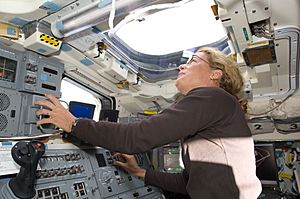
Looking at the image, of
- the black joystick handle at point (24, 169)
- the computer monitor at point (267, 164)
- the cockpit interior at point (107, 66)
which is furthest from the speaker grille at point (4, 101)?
the computer monitor at point (267, 164)

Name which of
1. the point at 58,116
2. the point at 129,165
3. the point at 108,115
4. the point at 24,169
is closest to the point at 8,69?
the point at 58,116

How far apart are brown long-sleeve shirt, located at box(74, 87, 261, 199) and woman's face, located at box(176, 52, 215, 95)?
10.2 inches

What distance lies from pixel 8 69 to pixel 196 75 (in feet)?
4.43

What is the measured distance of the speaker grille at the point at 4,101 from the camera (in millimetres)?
1729

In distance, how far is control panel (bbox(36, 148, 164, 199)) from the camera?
5.08 ft

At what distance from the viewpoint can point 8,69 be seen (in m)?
1.77

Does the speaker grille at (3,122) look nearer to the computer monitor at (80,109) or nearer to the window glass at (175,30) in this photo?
the computer monitor at (80,109)

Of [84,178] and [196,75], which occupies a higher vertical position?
[196,75]

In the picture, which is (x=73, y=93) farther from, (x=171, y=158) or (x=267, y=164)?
(x=267, y=164)

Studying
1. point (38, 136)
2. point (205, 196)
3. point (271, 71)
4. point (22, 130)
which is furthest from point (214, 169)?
point (271, 71)

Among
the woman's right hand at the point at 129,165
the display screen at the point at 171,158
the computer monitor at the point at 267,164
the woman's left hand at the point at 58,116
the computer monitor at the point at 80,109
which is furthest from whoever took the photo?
the computer monitor at the point at 267,164

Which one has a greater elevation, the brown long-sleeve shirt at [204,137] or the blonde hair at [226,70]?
the blonde hair at [226,70]

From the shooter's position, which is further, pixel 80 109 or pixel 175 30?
pixel 175 30

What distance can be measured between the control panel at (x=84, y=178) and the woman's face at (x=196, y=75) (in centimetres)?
95
